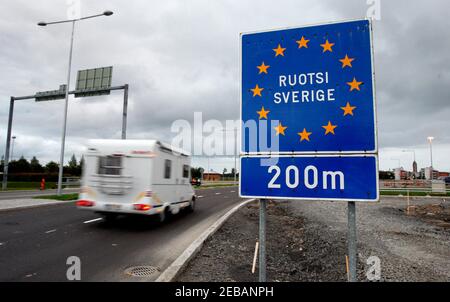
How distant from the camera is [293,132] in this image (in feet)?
8.63

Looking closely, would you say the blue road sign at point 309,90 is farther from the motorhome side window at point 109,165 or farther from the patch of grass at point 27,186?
the patch of grass at point 27,186

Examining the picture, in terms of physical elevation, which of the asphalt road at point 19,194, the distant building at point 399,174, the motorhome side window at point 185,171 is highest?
the distant building at point 399,174

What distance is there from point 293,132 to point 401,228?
10.8 metres

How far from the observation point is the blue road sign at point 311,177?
242 centimetres

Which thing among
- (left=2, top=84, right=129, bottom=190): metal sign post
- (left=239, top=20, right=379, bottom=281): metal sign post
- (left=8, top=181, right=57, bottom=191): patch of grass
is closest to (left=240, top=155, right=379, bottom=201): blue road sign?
(left=239, top=20, right=379, bottom=281): metal sign post

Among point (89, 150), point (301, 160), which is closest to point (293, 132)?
point (301, 160)

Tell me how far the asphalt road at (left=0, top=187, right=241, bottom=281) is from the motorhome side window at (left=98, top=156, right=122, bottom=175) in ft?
6.11

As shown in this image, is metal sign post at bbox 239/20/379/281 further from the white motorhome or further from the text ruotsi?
the white motorhome

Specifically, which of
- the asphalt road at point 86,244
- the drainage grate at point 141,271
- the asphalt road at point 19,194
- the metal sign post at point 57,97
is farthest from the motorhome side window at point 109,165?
the asphalt road at point 19,194

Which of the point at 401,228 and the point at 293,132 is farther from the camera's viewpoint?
the point at 401,228

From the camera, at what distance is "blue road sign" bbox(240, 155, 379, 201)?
242 centimetres

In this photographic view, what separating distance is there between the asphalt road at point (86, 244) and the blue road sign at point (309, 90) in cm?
376

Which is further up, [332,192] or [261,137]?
[261,137]
